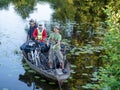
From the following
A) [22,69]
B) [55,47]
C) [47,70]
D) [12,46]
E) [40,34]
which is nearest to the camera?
[47,70]

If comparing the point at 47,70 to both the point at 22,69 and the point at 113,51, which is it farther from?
the point at 113,51

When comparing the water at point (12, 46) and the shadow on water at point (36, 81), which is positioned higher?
the water at point (12, 46)

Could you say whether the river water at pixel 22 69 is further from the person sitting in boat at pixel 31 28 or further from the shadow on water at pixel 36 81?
the person sitting in boat at pixel 31 28

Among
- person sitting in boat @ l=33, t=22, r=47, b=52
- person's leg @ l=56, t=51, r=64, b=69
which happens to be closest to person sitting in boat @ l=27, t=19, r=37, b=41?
person sitting in boat @ l=33, t=22, r=47, b=52

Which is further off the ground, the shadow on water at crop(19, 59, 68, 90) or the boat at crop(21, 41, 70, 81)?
the boat at crop(21, 41, 70, 81)

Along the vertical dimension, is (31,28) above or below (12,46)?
above

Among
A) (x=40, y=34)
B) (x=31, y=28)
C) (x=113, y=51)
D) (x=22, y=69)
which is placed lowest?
(x=22, y=69)

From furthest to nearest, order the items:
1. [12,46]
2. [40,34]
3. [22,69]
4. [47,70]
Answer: [12,46]
[22,69]
[40,34]
[47,70]

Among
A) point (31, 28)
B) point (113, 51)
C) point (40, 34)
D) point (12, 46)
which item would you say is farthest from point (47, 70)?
point (113, 51)

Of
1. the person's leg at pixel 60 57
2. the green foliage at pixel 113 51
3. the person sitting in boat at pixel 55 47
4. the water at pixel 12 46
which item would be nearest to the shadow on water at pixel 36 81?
the water at pixel 12 46

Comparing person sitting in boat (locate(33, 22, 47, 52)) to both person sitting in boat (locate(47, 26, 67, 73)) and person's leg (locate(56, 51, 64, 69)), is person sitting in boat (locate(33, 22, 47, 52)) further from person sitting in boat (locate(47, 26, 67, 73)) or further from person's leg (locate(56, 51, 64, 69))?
person's leg (locate(56, 51, 64, 69))

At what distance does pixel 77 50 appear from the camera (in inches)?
698

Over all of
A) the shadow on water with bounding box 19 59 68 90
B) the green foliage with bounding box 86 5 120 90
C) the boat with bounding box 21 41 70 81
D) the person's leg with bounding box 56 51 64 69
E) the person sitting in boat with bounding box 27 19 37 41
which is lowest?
the shadow on water with bounding box 19 59 68 90

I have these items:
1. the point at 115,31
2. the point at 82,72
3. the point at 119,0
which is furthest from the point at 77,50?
the point at 119,0
